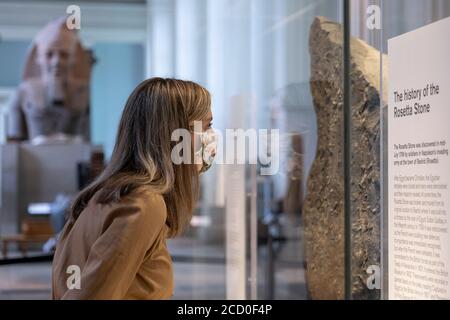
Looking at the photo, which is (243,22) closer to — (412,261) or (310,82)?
(310,82)

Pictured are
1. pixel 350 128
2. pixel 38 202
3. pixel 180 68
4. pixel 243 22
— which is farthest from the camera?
pixel 38 202

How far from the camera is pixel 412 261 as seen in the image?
2.33 metres

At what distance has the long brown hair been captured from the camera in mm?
1504

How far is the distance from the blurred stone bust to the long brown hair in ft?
27.3

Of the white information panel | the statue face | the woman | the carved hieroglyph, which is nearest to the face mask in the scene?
the woman

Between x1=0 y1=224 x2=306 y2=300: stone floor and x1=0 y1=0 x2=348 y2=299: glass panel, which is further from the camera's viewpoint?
x1=0 y1=224 x2=306 y2=300: stone floor

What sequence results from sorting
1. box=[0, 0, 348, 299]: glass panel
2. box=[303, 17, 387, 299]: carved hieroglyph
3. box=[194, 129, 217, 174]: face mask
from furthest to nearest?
box=[0, 0, 348, 299]: glass panel, box=[303, 17, 387, 299]: carved hieroglyph, box=[194, 129, 217, 174]: face mask

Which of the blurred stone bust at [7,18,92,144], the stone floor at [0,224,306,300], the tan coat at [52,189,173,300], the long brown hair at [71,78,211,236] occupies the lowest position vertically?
the stone floor at [0,224,306,300]

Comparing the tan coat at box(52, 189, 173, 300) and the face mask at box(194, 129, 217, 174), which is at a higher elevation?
the face mask at box(194, 129, 217, 174)

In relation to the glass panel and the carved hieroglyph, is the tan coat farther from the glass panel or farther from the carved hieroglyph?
the glass panel

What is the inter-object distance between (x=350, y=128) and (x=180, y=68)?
10.5 feet

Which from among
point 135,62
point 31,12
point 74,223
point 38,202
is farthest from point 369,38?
point 135,62

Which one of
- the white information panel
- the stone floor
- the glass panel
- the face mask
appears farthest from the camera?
the stone floor

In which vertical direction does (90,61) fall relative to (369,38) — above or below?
above
